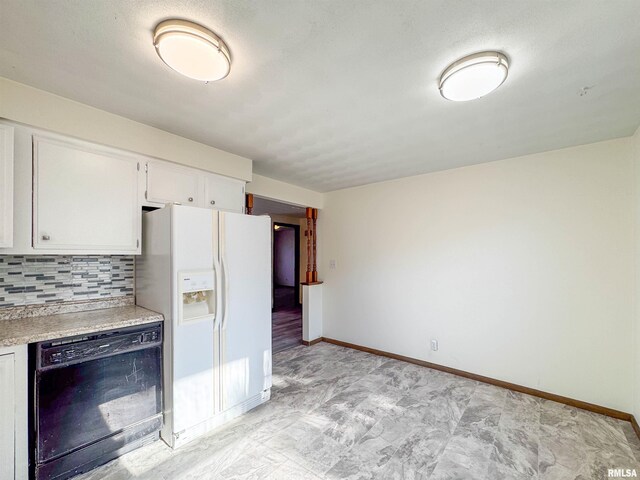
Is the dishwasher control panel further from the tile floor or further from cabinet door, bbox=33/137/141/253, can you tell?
the tile floor

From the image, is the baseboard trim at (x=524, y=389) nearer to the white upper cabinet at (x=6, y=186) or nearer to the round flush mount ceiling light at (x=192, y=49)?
the round flush mount ceiling light at (x=192, y=49)

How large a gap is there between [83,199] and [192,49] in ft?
4.64

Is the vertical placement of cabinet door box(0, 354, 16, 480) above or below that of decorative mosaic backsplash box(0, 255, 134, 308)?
below

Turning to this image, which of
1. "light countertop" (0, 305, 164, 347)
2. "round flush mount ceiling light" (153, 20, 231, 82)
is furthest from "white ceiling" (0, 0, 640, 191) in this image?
"light countertop" (0, 305, 164, 347)

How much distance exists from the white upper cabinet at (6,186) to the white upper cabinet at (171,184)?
751 mm

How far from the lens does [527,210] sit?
2.84 metres

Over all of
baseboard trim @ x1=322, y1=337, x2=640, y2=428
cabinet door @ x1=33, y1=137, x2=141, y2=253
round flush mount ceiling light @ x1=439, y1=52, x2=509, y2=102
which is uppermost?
round flush mount ceiling light @ x1=439, y1=52, x2=509, y2=102

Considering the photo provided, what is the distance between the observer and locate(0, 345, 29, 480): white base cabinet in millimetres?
1480

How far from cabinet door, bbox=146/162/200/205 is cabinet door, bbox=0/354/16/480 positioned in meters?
1.32

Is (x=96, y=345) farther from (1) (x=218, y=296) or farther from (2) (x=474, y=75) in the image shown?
(2) (x=474, y=75)

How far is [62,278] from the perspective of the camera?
6.89 ft

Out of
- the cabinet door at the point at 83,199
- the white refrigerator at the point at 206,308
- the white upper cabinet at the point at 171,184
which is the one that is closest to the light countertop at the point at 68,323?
the white refrigerator at the point at 206,308

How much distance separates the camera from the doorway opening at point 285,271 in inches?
187

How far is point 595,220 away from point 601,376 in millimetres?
1417
